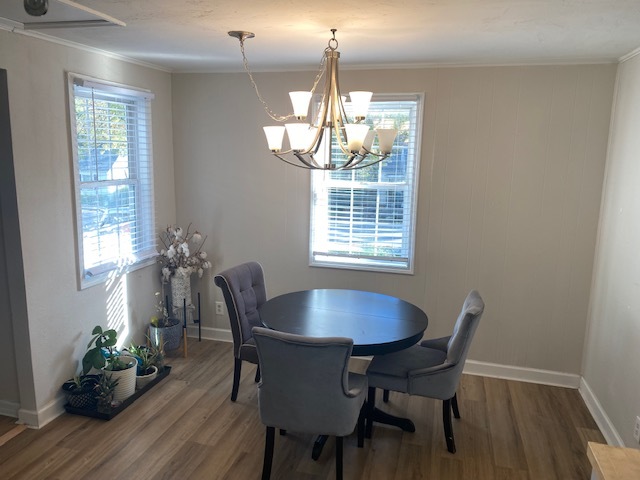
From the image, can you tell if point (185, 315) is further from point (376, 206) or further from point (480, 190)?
point (480, 190)

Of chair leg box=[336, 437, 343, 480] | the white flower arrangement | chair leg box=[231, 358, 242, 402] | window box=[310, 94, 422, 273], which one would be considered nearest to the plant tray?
chair leg box=[231, 358, 242, 402]

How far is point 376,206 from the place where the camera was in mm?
3732

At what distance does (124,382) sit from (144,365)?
0.30 meters

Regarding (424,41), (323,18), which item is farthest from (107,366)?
(424,41)

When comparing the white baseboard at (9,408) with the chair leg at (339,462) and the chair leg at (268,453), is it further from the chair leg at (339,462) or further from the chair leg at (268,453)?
the chair leg at (339,462)

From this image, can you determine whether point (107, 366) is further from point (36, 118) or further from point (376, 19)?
point (376, 19)

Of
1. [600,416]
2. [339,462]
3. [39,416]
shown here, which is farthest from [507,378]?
[39,416]

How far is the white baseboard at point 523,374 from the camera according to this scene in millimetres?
3527

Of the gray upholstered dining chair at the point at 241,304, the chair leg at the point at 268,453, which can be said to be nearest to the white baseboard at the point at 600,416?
the chair leg at the point at 268,453

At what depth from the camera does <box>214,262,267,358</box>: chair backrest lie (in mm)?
3047

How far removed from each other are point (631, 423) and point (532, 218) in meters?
1.44

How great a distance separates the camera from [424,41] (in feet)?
8.90

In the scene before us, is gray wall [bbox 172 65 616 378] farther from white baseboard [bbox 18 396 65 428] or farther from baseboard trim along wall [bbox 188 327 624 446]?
white baseboard [bbox 18 396 65 428]

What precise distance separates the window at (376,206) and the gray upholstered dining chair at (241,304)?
72 cm
